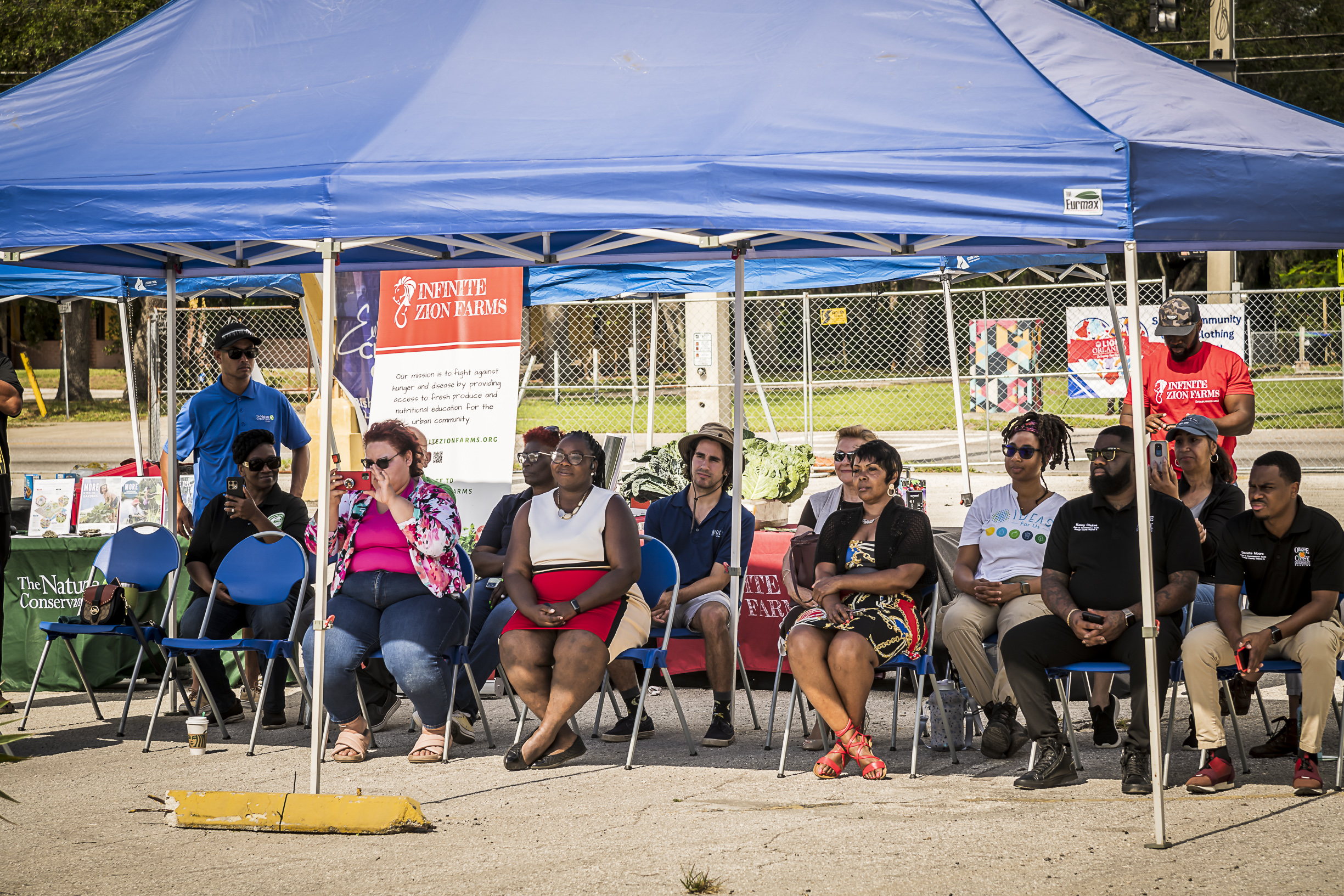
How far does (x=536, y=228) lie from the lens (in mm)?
4672

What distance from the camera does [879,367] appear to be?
3753cm

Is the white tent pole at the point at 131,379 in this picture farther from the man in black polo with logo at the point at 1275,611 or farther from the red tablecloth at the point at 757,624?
the man in black polo with logo at the point at 1275,611

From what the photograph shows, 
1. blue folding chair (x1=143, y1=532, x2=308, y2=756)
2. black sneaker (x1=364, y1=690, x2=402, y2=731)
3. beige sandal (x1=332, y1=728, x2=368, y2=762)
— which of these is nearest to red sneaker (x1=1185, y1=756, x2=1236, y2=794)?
beige sandal (x1=332, y1=728, x2=368, y2=762)

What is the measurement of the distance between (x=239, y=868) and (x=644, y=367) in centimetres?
2558

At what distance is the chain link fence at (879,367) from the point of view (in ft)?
44.7

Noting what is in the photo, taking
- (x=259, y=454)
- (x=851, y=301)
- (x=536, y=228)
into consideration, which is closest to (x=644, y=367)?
(x=851, y=301)

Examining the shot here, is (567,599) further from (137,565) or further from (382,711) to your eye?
(137,565)

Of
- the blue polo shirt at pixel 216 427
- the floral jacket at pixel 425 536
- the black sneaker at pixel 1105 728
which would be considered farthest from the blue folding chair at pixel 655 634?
the blue polo shirt at pixel 216 427

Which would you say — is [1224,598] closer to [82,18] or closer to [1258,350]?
[82,18]

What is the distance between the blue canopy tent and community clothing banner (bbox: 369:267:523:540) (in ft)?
7.96

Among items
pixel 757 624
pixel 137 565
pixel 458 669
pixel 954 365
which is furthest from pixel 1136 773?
pixel 954 365

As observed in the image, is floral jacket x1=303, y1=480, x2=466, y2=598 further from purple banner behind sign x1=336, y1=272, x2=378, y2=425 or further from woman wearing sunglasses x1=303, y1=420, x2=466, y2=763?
purple banner behind sign x1=336, y1=272, x2=378, y2=425

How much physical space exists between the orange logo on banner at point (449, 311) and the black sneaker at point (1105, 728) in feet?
13.3

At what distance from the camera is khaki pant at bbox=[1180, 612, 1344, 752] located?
4.91m
